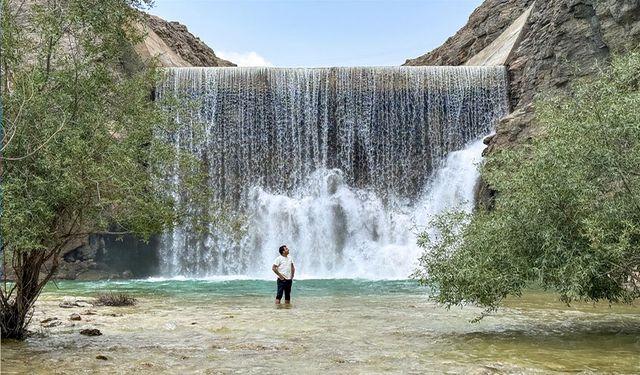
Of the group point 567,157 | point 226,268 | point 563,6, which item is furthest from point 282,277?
point 563,6

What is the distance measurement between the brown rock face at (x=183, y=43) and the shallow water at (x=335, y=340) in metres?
33.5

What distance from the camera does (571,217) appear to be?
9.71 meters

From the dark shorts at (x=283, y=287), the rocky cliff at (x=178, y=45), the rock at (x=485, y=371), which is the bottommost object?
the rock at (x=485, y=371)

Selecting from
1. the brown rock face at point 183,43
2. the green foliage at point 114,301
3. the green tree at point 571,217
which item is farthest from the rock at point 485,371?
the brown rock face at point 183,43

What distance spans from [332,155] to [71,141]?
1013 inches

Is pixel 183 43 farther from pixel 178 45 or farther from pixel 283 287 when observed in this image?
pixel 283 287

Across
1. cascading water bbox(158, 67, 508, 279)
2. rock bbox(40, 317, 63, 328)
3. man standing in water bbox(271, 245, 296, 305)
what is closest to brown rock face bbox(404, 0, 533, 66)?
cascading water bbox(158, 67, 508, 279)

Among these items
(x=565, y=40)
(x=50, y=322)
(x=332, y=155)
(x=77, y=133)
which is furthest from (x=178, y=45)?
(x=77, y=133)

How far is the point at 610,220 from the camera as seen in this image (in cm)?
923

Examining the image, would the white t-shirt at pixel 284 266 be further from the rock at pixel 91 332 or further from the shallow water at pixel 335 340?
the rock at pixel 91 332

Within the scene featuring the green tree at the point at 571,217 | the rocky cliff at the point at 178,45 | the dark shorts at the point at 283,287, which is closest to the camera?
the green tree at the point at 571,217

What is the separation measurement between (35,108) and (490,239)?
22.9 ft

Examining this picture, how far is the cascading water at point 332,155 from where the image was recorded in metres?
Answer: 31.7

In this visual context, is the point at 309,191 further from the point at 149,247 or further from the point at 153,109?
the point at 153,109
